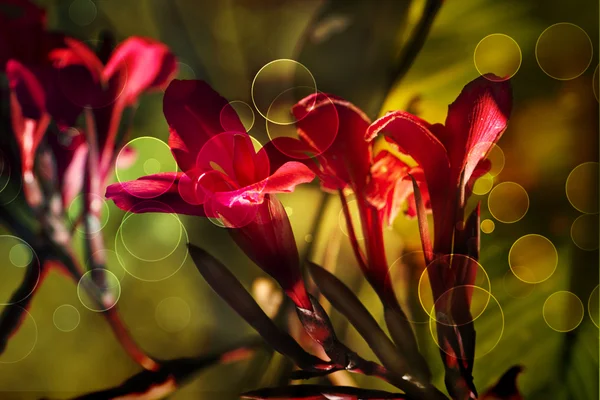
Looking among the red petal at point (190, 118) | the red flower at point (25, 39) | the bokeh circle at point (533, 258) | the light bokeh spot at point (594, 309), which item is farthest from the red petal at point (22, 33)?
the light bokeh spot at point (594, 309)

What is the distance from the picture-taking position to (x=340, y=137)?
56 cm

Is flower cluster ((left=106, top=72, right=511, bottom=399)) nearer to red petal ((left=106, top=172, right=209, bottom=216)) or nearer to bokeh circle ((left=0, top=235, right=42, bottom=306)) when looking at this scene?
red petal ((left=106, top=172, right=209, bottom=216))

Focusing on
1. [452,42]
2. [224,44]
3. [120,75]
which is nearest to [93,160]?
[120,75]

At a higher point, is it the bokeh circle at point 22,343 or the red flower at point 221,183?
the red flower at point 221,183

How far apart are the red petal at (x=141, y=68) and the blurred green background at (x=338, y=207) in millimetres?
16

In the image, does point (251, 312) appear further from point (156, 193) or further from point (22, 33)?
point (22, 33)

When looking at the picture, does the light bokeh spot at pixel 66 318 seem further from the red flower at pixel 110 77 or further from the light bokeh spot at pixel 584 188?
the light bokeh spot at pixel 584 188

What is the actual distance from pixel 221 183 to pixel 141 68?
0.75 feet

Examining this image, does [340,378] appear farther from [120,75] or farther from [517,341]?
[120,75]

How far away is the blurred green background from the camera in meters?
0.60

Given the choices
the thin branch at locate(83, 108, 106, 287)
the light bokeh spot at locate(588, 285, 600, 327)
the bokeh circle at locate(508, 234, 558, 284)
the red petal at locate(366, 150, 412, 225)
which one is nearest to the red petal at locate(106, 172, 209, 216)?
the thin branch at locate(83, 108, 106, 287)

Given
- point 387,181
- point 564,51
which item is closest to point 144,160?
point 387,181

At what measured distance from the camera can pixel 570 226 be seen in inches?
23.7

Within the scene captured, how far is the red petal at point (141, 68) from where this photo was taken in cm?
62
